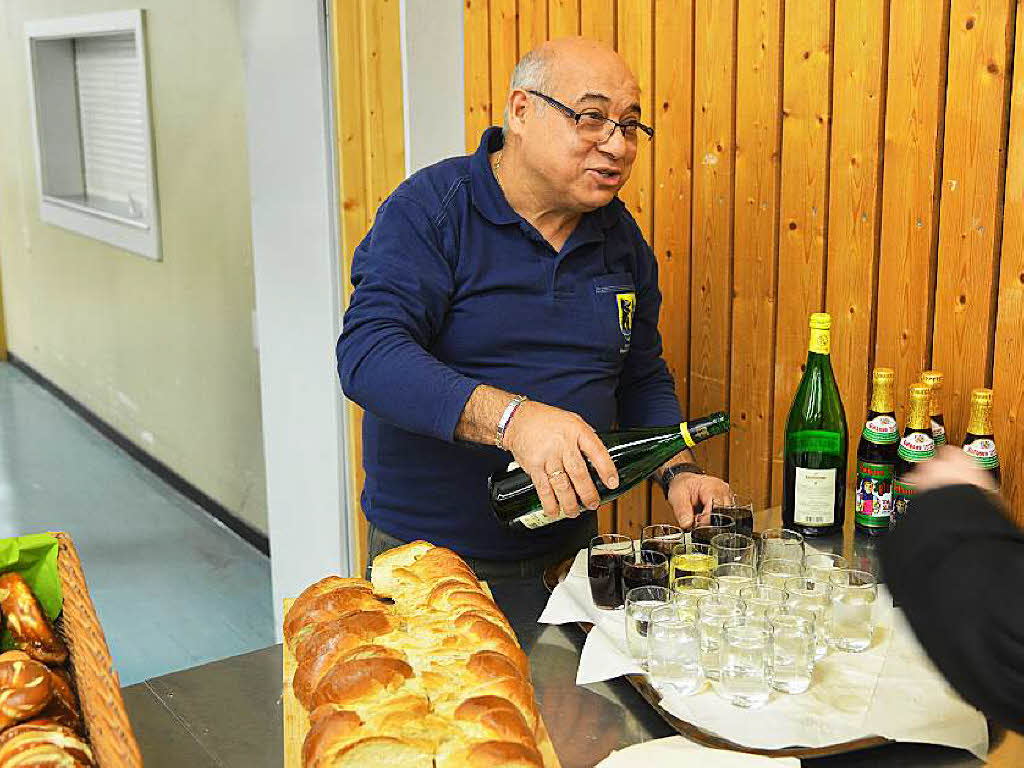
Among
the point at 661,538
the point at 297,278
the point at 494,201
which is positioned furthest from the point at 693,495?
the point at 297,278

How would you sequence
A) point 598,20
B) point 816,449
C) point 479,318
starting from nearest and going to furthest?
1. point 479,318
2. point 816,449
3. point 598,20

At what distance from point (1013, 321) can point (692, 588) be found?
824 millimetres

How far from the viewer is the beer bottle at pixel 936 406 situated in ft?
6.61

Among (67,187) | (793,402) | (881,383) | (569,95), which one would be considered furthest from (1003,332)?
(67,187)

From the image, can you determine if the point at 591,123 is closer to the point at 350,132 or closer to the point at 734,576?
the point at 734,576

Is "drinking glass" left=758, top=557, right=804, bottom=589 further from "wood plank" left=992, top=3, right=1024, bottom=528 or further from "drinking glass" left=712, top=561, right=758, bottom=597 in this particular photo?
"wood plank" left=992, top=3, right=1024, bottom=528

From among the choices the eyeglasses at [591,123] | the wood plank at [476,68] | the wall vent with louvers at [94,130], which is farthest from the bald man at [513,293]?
the wall vent with louvers at [94,130]

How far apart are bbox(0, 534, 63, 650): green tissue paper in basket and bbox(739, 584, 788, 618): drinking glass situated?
35.1 inches

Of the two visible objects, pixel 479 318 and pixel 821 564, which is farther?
pixel 479 318

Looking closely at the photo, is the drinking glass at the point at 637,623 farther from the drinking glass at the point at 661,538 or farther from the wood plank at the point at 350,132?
the wood plank at the point at 350,132

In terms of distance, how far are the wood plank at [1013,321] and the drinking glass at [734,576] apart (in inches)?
23.3

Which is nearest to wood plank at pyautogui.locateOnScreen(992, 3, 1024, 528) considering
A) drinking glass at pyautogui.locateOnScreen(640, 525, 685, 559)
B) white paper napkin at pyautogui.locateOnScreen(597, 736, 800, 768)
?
drinking glass at pyautogui.locateOnScreen(640, 525, 685, 559)

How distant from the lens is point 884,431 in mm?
2045

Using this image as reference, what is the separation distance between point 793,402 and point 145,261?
14.0ft
